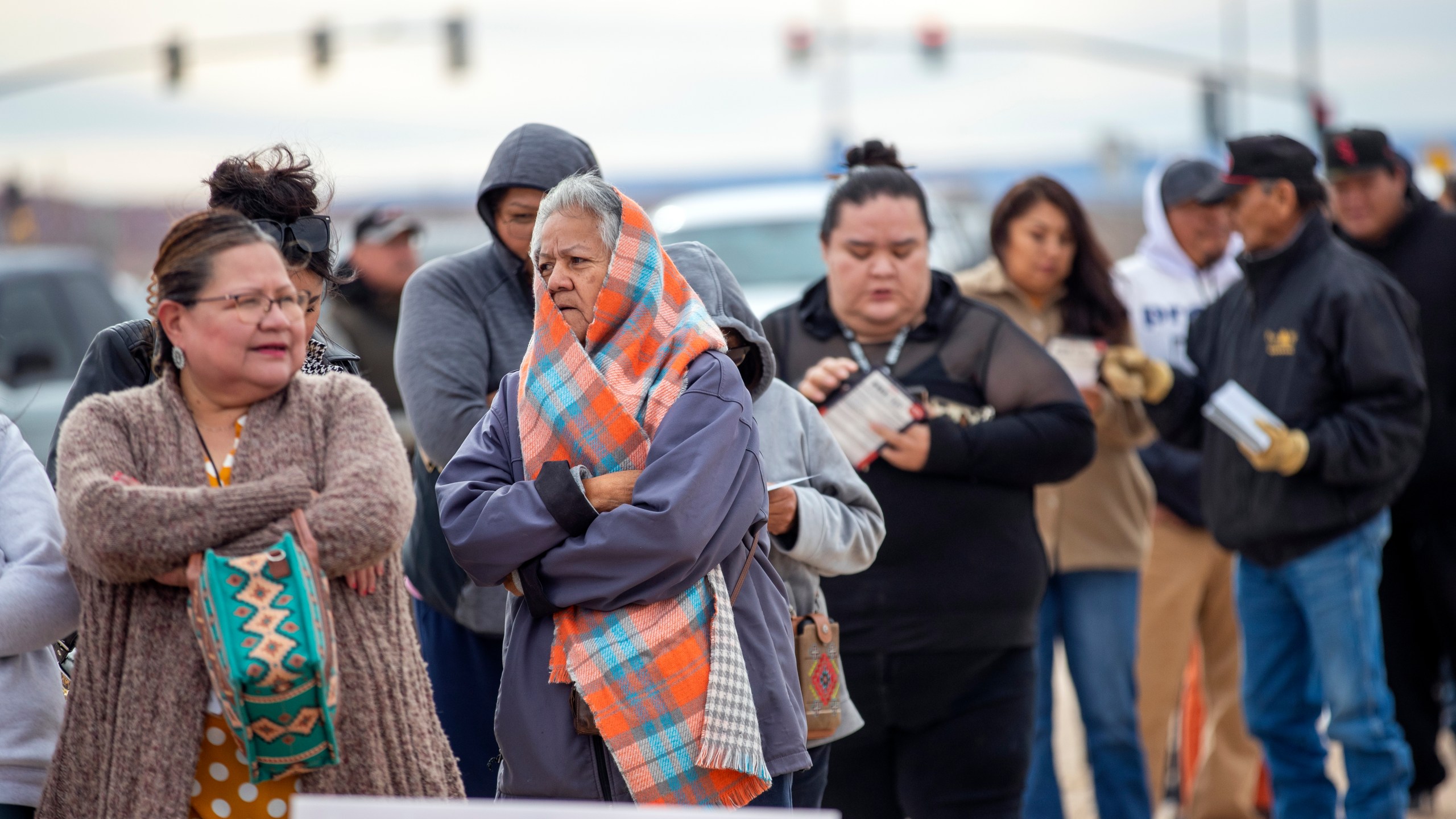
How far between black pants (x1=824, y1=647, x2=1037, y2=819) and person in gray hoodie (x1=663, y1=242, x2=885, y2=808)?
0.43m

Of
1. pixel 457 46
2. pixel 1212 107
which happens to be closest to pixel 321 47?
pixel 457 46

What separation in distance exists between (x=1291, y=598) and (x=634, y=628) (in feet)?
9.65

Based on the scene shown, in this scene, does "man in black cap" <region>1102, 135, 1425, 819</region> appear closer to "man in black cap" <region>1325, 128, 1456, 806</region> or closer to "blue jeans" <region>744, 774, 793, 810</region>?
"man in black cap" <region>1325, 128, 1456, 806</region>

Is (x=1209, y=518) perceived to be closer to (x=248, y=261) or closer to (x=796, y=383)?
(x=796, y=383)

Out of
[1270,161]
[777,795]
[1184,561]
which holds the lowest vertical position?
[1184,561]

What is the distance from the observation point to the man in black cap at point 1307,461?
4438mm

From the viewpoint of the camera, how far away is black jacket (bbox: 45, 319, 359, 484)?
290cm

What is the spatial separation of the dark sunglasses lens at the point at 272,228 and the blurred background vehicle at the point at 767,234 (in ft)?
12.2

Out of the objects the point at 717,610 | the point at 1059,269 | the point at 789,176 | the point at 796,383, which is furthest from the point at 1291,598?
the point at 789,176

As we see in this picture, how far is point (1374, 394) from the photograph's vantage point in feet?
14.9

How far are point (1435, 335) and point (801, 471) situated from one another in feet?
11.9

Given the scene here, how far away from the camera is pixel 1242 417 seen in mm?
4387

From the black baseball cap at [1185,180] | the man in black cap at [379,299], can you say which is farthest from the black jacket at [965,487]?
the man in black cap at [379,299]

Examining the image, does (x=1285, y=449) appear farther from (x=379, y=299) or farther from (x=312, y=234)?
(x=379, y=299)
